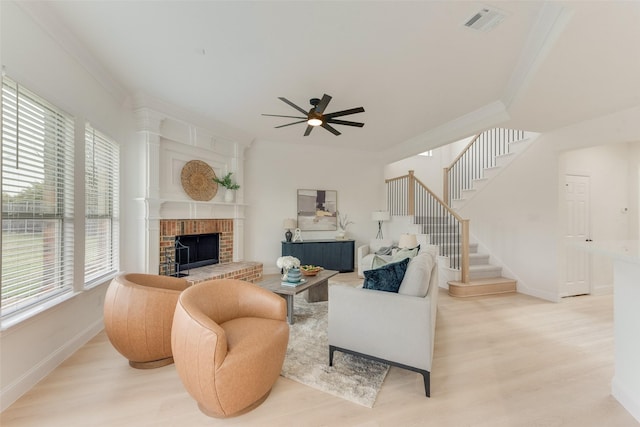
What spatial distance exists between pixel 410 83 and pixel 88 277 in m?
4.12

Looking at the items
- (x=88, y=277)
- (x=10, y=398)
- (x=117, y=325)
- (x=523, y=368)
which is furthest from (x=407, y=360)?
(x=88, y=277)

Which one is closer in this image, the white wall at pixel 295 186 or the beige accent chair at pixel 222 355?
the beige accent chair at pixel 222 355

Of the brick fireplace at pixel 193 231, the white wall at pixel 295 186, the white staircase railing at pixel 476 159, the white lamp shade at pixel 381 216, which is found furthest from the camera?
the white lamp shade at pixel 381 216

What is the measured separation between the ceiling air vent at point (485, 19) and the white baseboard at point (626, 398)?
2767 mm

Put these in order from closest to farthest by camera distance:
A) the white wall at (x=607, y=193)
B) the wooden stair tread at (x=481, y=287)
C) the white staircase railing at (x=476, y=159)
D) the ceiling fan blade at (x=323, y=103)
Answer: the ceiling fan blade at (x=323, y=103) < the wooden stair tread at (x=481, y=287) < the white wall at (x=607, y=193) < the white staircase railing at (x=476, y=159)

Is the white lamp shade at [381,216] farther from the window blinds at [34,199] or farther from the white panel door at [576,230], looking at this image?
the window blinds at [34,199]

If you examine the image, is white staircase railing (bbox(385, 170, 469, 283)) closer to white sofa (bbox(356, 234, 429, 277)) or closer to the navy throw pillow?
white sofa (bbox(356, 234, 429, 277))

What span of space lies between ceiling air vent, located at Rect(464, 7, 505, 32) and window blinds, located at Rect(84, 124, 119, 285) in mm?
3680

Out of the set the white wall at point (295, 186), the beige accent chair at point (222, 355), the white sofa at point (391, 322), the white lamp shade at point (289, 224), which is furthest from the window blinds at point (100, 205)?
the white lamp shade at point (289, 224)

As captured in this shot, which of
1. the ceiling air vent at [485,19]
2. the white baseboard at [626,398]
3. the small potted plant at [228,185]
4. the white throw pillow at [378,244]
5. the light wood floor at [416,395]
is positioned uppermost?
the ceiling air vent at [485,19]

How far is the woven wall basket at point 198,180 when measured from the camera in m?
4.46

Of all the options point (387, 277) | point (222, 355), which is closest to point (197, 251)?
point (222, 355)

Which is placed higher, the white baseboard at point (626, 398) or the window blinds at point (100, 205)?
the window blinds at point (100, 205)

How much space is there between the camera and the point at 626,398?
6.17 feet
